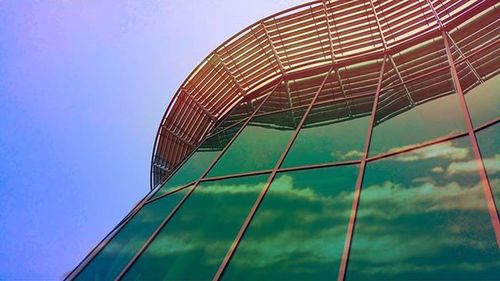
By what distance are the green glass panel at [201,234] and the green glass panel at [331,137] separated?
3.18 ft

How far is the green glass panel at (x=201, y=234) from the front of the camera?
6.33 m

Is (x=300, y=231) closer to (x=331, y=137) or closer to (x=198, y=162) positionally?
(x=331, y=137)

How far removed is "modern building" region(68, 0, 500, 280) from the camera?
5020 millimetres

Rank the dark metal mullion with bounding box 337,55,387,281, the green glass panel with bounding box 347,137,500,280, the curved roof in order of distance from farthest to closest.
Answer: the curved roof → the dark metal mullion with bounding box 337,55,387,281 → the green glass panel with bounding box 347,137,500,280

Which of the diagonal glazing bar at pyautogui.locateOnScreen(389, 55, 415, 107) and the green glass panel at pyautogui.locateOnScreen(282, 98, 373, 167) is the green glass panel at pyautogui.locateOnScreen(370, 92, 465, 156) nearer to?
the diagonal glazing bar at pyautogui.locateOnScreen(389, 55, 415, 107)

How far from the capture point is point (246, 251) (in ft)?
19.8

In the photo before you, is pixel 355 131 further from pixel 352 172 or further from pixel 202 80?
pixel 202 80

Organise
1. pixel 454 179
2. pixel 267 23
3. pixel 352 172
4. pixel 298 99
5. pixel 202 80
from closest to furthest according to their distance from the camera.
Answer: pixel 454 179, pixel 352 172, pixel 298 99, pixel 267 23, pixel 202 80

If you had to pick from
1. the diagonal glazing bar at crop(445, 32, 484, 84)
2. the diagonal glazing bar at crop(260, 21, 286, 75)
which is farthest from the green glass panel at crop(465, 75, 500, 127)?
the diagonal glazing bar at crop(260, 21, 286, 75)

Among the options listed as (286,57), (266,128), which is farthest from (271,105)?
(286,57)

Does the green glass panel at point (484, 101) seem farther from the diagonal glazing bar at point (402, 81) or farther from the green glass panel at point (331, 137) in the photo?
the green glass panel at point (331, 137)

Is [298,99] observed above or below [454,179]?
above

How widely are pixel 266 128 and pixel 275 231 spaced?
459cm

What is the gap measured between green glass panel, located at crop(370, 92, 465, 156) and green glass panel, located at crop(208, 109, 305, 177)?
2169 millimetres
